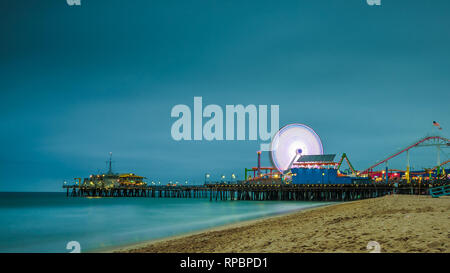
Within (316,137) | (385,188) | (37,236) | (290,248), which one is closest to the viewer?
(290,248)

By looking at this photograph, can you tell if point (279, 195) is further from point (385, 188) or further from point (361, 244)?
point (361, 244)

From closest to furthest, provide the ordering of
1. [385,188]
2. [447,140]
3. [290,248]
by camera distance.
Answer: [290,248], [385,188], [447,140]

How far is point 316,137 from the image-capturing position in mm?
76938

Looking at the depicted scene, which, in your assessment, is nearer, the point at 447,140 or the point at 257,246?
the point at 257,246

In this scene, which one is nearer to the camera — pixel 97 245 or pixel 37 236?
pixel 97 245

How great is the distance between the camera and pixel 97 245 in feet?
50.5
